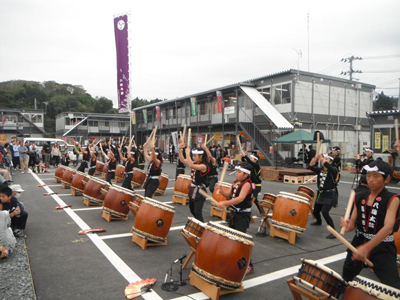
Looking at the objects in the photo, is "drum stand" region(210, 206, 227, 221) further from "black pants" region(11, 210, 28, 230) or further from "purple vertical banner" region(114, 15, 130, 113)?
"purple vertical banner" region(114, 15, 130, 113)

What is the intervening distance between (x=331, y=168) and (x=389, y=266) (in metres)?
3.66

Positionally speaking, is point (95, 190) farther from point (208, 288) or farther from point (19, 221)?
point (208, 288)

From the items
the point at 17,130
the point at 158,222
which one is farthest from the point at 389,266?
the point at 17,130

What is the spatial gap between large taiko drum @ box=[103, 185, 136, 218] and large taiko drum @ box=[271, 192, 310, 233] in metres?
3.49

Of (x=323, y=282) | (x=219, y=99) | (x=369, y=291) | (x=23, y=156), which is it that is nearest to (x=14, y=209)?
(x=323, y=282)

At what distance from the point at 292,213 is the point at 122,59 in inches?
819

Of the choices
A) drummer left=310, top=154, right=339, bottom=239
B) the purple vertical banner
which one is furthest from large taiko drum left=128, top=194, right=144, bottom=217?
the purple vertical banner

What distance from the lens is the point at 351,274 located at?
3.51 meters

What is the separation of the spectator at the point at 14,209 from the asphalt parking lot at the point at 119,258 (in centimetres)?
27

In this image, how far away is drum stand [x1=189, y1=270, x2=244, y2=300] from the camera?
152 inches

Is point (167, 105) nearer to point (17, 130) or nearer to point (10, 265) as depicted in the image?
point (17, 130)

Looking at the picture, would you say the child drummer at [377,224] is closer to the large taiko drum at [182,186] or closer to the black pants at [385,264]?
the black pants at [385,264]

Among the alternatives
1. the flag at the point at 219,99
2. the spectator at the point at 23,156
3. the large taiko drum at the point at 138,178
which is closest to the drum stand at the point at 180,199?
the large taiko drum at the point at 138,178

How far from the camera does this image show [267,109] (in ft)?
72.1
